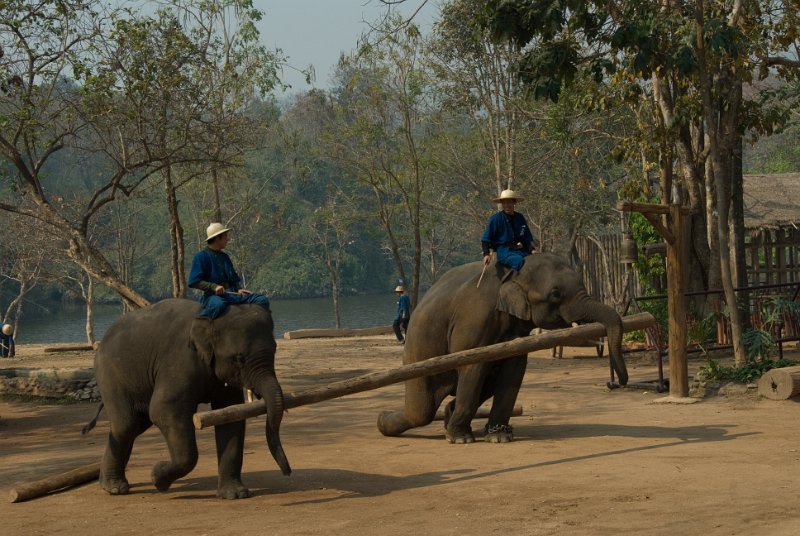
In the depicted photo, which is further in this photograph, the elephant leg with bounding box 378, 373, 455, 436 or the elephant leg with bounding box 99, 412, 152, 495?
the elephant leg with bounding box 378, 373, 455, 436

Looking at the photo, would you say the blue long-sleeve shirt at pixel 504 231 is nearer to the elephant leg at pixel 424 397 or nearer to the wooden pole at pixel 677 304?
the elephant leg at pixel 424 397

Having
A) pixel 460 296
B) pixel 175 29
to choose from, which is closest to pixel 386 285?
pixel 175 29

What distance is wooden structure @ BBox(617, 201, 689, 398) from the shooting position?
13828 millimetres

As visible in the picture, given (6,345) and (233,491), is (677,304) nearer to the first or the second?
(233,491)

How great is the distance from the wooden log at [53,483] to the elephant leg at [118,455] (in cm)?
30

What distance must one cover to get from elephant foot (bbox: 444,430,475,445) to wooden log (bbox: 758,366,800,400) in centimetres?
455

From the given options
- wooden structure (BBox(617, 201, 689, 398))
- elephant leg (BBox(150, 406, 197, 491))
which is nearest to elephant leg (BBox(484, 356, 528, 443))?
wooden structure (BBox(617, 201, 689, 398))

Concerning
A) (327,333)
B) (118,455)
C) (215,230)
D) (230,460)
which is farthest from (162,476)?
(327,333)

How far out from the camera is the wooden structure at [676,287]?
45.4ft

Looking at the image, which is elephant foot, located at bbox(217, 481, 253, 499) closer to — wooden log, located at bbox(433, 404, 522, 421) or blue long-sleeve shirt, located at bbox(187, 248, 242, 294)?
blue long-sleeve shirt, located at bbox(187, 248, 242, 294)

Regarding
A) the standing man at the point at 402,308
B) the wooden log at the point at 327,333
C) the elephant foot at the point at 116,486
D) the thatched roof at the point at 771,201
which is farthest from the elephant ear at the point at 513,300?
the wooden log at the point at 327,333

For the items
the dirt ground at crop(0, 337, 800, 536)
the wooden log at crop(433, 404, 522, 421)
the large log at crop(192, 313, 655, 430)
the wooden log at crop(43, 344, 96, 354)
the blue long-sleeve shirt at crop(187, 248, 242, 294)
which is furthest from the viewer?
the wooden log at crop(43, 344, 96, 354)

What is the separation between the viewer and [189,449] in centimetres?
859

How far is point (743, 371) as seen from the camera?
1461 cm
